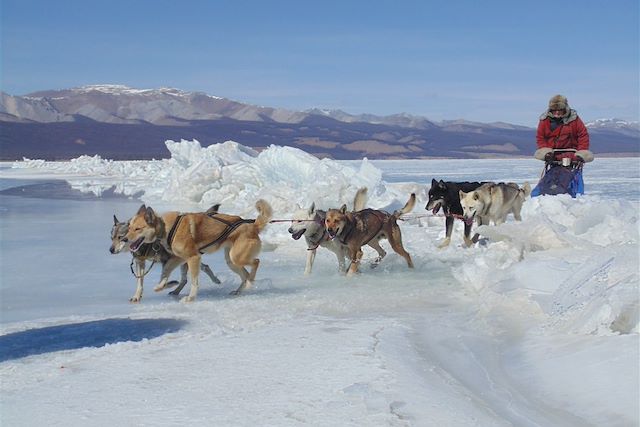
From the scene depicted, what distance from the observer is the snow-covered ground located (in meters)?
2.44

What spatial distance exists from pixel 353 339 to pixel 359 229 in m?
2.53

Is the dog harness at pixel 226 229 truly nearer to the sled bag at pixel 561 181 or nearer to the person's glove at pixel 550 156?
the person's glove at pixel 550 156

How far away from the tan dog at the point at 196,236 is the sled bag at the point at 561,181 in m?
3.68

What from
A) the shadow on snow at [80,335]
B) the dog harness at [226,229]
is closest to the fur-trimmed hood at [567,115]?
the dog harness at [226,229]

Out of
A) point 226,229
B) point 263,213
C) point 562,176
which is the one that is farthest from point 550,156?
point 226,229

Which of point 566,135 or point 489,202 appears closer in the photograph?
point 566,135

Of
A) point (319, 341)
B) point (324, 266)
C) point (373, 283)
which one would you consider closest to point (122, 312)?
point (319, 341)

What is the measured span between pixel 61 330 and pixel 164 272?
1301 mm

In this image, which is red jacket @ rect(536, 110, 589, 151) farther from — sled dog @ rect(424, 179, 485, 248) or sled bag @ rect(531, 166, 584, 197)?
sled dog @ rect(424, 179, 485, 248)

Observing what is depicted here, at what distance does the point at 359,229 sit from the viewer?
19.4ft

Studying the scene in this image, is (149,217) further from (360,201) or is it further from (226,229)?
(360,201)

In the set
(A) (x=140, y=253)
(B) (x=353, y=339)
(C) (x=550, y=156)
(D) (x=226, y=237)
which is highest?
(C) (x=550, y=156)

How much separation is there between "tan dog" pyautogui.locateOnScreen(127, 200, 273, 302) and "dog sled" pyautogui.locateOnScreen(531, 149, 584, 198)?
144 inches

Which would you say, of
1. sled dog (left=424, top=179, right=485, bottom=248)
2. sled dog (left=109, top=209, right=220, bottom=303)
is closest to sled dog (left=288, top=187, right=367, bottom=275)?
sled dog (left=109, top=209, right=220, bottom=303)
